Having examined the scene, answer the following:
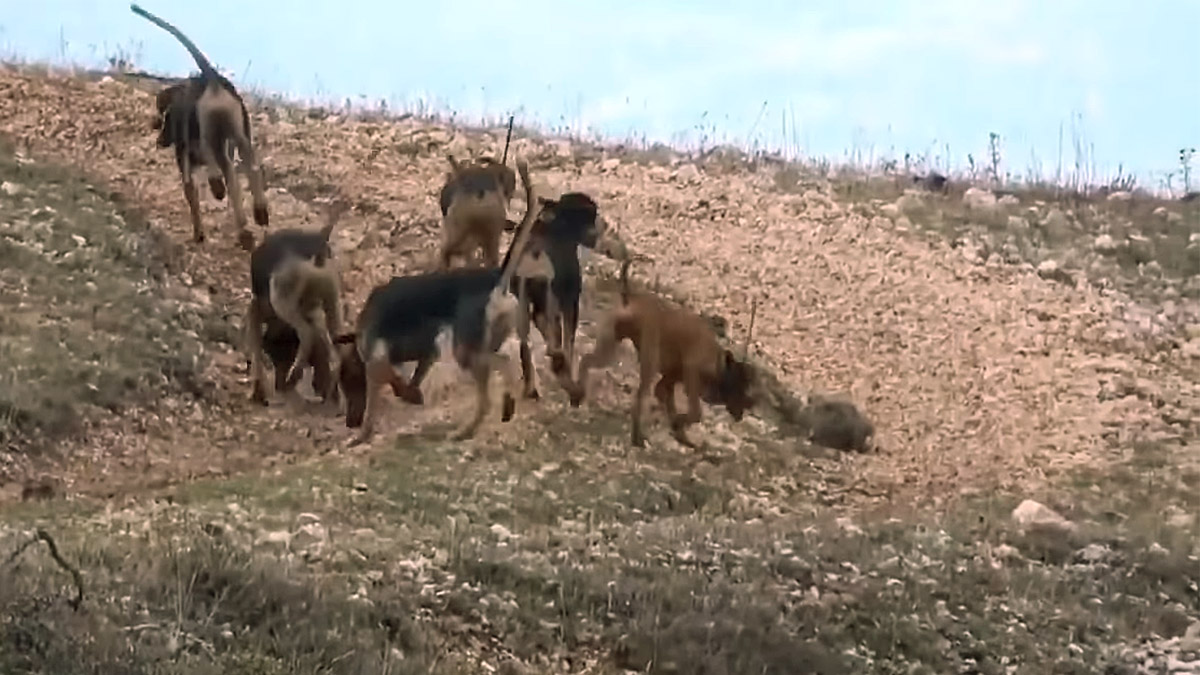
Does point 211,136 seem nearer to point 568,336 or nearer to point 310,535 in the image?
point 568,336

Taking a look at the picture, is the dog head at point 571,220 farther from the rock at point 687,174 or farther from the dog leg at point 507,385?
the rock at point 687,174

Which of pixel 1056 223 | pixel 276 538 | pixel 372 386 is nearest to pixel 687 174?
pixel 1056 223

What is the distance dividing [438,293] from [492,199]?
7.05 feet

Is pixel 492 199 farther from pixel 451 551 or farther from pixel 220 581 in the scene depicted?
pixel 220 581

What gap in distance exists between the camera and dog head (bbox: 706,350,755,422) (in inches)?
440

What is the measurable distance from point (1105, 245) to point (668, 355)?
26.1 feet

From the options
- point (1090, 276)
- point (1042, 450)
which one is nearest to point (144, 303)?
point (1042, 450)

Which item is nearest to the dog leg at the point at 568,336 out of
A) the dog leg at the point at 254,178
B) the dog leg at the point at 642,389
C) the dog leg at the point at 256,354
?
the dog leg at the point at 642,389

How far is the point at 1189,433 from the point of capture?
12.6 m

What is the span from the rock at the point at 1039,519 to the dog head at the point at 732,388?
1.96 meters

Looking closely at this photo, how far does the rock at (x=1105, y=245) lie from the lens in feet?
56.8

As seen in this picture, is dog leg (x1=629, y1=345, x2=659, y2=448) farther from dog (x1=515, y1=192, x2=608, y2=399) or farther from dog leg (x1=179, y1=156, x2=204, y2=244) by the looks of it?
dog leg (x1=179, y1=156, x2=204, y2=244)

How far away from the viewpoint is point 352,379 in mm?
10633

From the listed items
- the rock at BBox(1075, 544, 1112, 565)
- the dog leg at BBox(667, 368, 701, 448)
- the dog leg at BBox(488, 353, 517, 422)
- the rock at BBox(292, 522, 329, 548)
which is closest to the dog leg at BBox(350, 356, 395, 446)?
the dog leg at BBox(488, 353, 517, 422)
